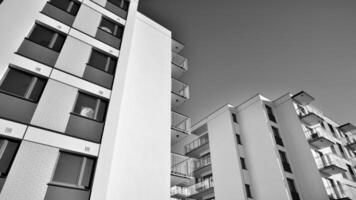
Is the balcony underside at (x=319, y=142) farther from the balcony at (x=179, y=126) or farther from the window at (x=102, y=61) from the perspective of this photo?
the window at (x=102, y=61)

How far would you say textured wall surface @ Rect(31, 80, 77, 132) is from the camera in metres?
8.21

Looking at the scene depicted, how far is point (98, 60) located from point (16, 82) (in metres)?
3.92

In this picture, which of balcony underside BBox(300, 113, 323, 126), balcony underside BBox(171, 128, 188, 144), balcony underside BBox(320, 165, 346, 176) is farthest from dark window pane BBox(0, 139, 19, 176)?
balcony underside BBox(300, 113, 323, 126)

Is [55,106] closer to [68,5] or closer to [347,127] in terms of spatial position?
[68,5]

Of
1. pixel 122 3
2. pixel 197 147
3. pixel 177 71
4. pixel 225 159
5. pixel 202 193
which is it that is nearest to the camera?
pixel 122 3

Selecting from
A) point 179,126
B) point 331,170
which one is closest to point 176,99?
point 179,126

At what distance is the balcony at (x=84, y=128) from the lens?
28.6 feet

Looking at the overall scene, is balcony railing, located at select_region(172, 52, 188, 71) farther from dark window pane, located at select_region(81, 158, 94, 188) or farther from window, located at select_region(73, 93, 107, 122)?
dark window pane, located at select_region(81, 158, 94, 188)

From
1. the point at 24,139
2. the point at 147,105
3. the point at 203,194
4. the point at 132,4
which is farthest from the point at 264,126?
the point at 24,139

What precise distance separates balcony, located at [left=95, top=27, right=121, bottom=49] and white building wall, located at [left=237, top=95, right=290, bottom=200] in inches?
625

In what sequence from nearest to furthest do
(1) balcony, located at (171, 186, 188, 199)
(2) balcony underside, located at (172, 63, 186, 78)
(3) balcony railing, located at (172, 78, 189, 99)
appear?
1. (3) balcony railing, located at (172, 78, 189, 99)
2. (2) balcony underside, located at (172, 63, 186, 78)
3. (1) balcony, located at (171, 186, 188, 199)

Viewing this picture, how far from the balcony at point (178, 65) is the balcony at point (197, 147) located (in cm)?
1114

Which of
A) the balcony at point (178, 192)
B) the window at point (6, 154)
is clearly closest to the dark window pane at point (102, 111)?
the window at point (6, 154)

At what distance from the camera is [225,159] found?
22.8 metres
